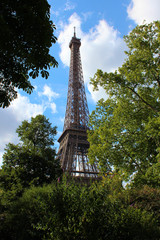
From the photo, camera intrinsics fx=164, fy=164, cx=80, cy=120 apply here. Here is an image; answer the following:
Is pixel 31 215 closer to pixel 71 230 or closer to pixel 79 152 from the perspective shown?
pixel 71 230

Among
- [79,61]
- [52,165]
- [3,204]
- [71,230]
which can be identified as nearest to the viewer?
[71,230]

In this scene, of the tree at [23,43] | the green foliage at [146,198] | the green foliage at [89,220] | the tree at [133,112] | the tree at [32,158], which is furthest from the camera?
the tree at [32,158]

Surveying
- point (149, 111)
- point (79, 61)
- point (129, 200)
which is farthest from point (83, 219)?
point (79, 61)

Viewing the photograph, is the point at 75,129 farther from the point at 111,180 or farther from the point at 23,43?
the point at 23,43

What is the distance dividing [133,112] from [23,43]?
28.7 feet

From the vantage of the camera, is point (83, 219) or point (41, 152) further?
point (41, 152)

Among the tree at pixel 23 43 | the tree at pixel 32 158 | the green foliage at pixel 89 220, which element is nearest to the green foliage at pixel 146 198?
the green foliage at pixel 89 220

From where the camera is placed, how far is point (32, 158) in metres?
18.5

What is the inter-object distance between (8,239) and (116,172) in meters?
7.62

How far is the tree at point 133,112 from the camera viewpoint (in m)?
11.2

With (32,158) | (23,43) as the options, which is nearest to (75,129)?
(32,158)

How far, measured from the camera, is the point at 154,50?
38.7 feet

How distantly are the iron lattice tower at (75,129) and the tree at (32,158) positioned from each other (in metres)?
13.3

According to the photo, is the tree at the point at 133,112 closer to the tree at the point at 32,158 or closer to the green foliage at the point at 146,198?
the green foliage at the point at 146,198
